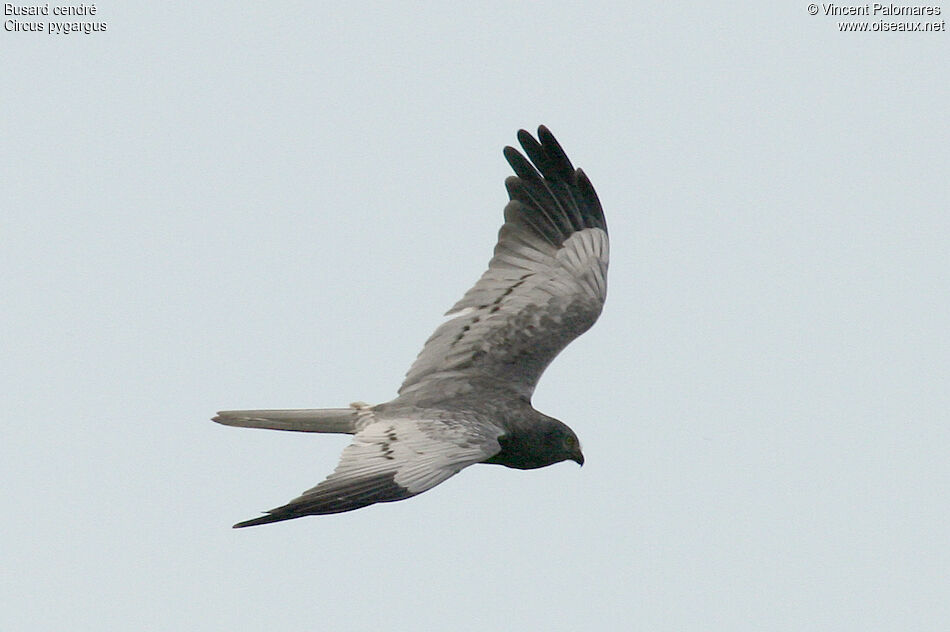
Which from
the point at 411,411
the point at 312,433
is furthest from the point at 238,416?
the point at 411,411

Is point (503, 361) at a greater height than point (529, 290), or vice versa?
point (529, 290)

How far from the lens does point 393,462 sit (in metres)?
8.66

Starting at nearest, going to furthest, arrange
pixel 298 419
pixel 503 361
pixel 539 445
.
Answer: pixel 298 419, pixel 539 445, pixel 503 361

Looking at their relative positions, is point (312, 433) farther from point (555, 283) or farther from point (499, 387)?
point (555, 283)

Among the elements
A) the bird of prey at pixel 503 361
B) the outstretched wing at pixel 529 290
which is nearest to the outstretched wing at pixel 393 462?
the bird of prey at pixel 503 361

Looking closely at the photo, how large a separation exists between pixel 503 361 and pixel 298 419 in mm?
1562

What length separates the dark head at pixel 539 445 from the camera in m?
9.81

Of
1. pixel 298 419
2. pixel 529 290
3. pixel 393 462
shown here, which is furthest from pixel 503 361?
pixel 393 462

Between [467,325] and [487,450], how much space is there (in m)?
1.51

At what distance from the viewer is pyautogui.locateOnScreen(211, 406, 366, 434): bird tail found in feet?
32.0

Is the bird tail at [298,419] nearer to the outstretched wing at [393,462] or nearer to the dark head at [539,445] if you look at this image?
the outstretched wing at [393,462]

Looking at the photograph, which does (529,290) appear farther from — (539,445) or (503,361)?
(539,445)

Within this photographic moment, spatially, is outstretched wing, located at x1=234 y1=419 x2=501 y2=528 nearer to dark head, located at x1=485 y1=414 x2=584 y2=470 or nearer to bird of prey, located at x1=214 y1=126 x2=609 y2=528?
bird of prey, located at x1=214 y1=126 x2=609 y2=528

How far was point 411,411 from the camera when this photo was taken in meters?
9.66
